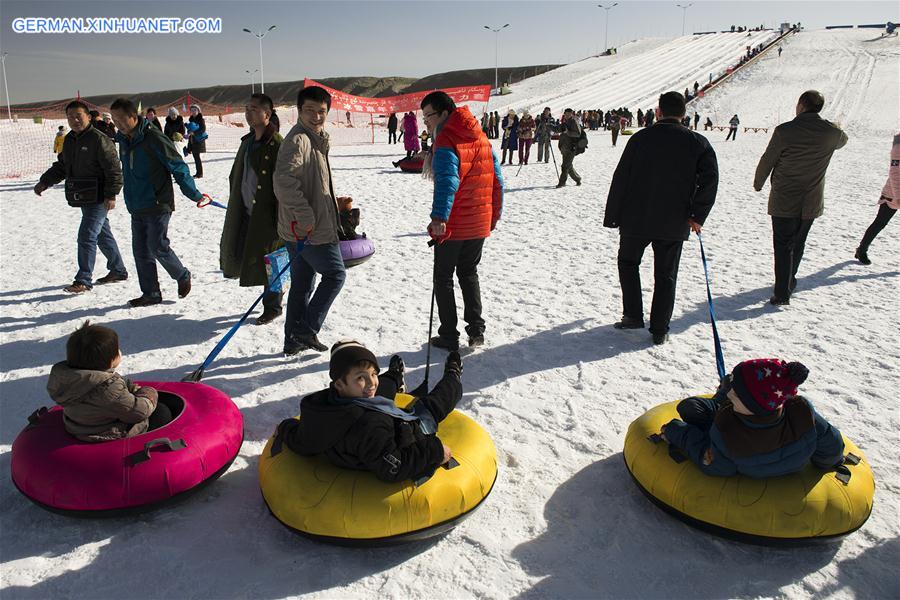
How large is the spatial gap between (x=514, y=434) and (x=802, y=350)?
2706 millimetres

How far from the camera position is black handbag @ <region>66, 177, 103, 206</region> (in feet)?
18.5

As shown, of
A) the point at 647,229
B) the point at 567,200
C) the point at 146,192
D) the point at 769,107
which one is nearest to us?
the point at 647,229

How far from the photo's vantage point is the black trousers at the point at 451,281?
14.6ft

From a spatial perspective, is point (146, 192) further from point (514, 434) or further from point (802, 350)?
point (802, 350)

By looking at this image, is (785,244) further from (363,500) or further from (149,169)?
(149,169)

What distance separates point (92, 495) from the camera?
2713mm

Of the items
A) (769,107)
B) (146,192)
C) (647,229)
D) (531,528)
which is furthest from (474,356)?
(769,107)

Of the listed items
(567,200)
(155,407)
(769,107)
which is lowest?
(155,407)

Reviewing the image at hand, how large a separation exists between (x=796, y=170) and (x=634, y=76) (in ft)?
172

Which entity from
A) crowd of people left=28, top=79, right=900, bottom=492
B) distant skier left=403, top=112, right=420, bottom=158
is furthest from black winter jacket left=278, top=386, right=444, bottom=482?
distant skier left=403, top=112, right=420, bottom=158

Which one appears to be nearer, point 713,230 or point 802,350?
point 802,350

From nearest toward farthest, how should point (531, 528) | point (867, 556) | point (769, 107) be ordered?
1. point (867, 556)
2. point (531, 528)
3. point (769, 107)

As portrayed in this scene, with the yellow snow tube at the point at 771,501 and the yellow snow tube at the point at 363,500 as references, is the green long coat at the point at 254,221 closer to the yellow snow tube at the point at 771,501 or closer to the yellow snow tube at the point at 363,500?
the yellow snow tube at the point at 363,500

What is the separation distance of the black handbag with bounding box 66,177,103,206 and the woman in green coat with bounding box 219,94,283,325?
1661 mm
